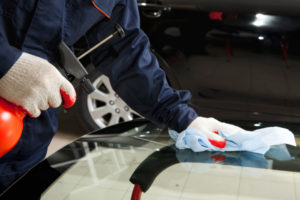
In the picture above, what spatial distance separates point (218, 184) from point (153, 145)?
293mm

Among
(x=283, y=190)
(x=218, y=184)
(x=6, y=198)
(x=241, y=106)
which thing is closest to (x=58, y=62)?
(x=6, y=198)

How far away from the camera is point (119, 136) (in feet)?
4.07

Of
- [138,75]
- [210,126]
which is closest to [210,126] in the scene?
[210,126]

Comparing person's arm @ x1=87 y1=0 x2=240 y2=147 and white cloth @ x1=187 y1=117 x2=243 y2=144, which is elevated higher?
person's arm @ x1=87 y1=0 x2=240 y2=147

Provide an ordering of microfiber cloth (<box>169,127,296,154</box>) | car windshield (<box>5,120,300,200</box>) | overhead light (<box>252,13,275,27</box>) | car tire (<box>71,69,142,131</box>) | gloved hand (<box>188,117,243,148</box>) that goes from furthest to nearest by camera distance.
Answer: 1. car tire (<box>71,69,142,131</box>)
2. overhead light (<box>252,13,275,27</box>)
3. gloved hand (<box>188,117,243,148</box>)
4. microfiber cloth (<box>169,127,296,154</box>)
5. car windshield (<box>5,120,300,200</box>)

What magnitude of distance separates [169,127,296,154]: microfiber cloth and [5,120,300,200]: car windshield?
20 mm

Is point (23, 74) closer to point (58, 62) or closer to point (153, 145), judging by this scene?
point (58, 62)

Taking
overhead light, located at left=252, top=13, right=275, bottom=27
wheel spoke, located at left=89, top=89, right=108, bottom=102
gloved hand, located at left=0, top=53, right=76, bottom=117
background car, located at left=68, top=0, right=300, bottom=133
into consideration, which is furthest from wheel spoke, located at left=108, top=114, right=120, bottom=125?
gloved hand, located at left=0, top=53, right=76, bottom=117

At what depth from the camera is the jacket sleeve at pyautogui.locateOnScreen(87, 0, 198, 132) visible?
1.30 m

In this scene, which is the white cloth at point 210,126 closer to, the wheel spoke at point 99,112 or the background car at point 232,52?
the background car at point 232,52

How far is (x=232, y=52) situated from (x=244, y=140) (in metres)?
1.46

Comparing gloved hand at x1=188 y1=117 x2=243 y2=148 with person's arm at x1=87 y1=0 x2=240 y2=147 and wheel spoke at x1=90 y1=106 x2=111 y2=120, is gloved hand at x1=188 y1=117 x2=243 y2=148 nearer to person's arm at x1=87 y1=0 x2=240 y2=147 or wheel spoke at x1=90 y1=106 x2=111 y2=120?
person's arm at x1=87 y1=0 x2=240 y2=147

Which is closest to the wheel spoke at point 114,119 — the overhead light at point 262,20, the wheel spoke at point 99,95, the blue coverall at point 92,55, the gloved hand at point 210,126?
the wheel spoke at point 99,95

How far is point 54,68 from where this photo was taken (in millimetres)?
1023
